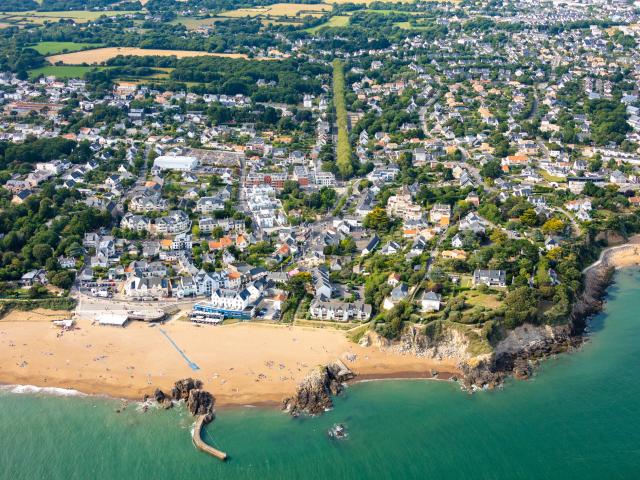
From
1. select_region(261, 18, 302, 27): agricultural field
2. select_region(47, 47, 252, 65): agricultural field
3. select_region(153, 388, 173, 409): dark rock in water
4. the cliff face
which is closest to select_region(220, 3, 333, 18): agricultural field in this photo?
select_region(261, 18, 302, 27): agricultural field

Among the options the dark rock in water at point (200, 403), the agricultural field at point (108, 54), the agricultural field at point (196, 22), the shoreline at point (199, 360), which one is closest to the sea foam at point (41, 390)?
the shoreline at point (199, 360)

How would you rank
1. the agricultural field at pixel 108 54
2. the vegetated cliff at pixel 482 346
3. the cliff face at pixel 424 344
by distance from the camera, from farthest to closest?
the agricultural field at pixel 108 54
the cliff face at pixel 424 344
the vegetated cliff at pixel 482 346

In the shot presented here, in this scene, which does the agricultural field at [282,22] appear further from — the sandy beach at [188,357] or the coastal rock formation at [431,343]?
the coastal rock formation at [431,343]

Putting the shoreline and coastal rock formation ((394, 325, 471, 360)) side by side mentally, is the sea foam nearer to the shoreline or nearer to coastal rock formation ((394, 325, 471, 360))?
the shoreline

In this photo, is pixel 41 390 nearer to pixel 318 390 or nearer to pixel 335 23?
pixel 318 390

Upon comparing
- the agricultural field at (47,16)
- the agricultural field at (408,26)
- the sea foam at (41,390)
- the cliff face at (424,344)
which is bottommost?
the sea foam at (41,390)

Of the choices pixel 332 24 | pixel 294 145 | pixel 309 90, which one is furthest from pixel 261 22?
pixel 294 145
